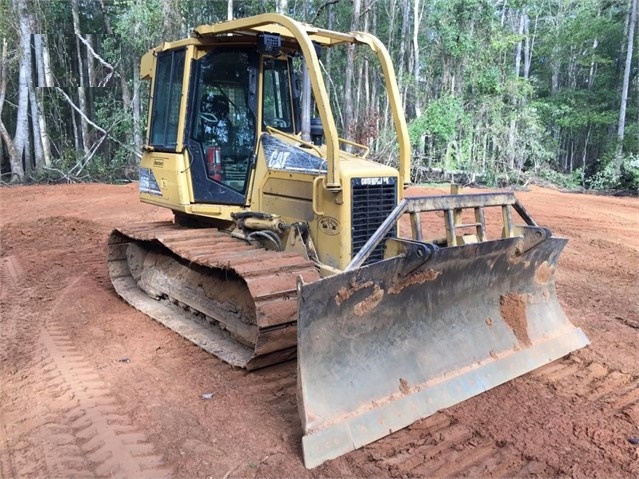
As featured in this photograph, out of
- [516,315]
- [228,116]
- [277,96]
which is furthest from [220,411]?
[277,96]

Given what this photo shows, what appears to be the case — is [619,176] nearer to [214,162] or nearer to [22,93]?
[214,162]

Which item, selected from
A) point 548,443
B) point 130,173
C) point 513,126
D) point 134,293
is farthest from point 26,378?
point 513,126

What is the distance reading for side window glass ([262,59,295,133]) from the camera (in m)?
4.98

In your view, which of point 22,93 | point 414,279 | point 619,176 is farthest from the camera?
point 619,176

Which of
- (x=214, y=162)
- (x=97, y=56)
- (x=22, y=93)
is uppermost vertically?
(x=97, y=56)

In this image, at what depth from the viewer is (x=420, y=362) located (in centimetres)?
353

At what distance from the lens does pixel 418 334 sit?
3.63 metres

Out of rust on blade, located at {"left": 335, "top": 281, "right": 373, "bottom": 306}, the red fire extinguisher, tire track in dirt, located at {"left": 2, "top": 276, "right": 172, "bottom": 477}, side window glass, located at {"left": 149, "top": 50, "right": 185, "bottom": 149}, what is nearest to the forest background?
side window glass, located at {"left": 149, "top": 50, "right": 185, "bottom": 149}

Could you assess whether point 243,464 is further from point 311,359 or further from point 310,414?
point 311,359

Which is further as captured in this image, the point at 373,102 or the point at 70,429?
the point at 373,102

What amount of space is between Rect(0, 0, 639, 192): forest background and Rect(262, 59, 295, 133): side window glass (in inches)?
359

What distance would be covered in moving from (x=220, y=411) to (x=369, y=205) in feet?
6.36

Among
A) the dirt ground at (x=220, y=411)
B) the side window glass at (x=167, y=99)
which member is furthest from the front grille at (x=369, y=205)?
the side window glass at (x=167, y=99)

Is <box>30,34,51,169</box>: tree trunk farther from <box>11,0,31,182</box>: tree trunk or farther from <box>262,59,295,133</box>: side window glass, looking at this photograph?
<box>262,59,295,133</box>: side window glass
